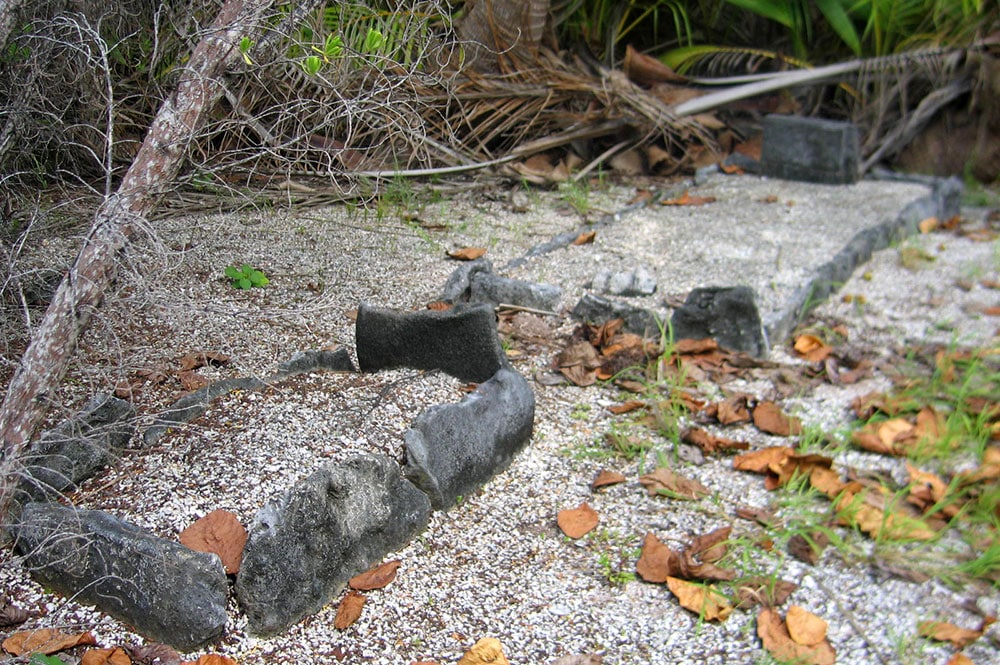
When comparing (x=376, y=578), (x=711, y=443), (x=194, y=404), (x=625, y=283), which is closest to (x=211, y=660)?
(x=376, y=578)

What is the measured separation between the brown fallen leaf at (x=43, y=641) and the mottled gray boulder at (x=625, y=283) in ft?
6.55

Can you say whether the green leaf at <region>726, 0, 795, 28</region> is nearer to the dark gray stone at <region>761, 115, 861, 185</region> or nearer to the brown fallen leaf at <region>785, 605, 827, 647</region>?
the dark gray stone at <region>761, 115, 861, 185</region>

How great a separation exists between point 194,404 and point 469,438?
59 centimetres

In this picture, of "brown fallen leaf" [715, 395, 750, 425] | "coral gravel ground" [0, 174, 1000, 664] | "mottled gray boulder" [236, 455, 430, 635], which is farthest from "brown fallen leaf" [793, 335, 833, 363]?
"mottled gray boulder" [236, 455, 430, 635]

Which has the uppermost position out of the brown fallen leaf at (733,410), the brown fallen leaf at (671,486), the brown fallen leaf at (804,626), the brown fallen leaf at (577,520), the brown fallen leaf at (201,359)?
the brown fallen leaf at (201,359)

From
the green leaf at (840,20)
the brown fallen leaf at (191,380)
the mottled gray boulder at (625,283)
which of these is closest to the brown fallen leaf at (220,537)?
the brown fallen leaf at (191,380)

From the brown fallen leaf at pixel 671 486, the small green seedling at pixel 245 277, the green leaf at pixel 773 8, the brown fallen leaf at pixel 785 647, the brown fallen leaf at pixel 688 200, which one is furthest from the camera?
the green leaf at pixel 773 8

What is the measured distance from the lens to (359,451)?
198 centimetres

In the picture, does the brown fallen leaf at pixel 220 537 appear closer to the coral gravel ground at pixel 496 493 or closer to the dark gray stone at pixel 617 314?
the coral gravel ground at pixel 496 493

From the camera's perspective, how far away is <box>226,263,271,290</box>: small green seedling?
274cm

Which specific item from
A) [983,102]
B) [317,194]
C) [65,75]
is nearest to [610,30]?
[983,102]

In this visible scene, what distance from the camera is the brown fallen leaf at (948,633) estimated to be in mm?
1831

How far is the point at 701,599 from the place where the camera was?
6.16 ft

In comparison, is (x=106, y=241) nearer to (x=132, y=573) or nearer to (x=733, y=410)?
(x=132, y=573)
